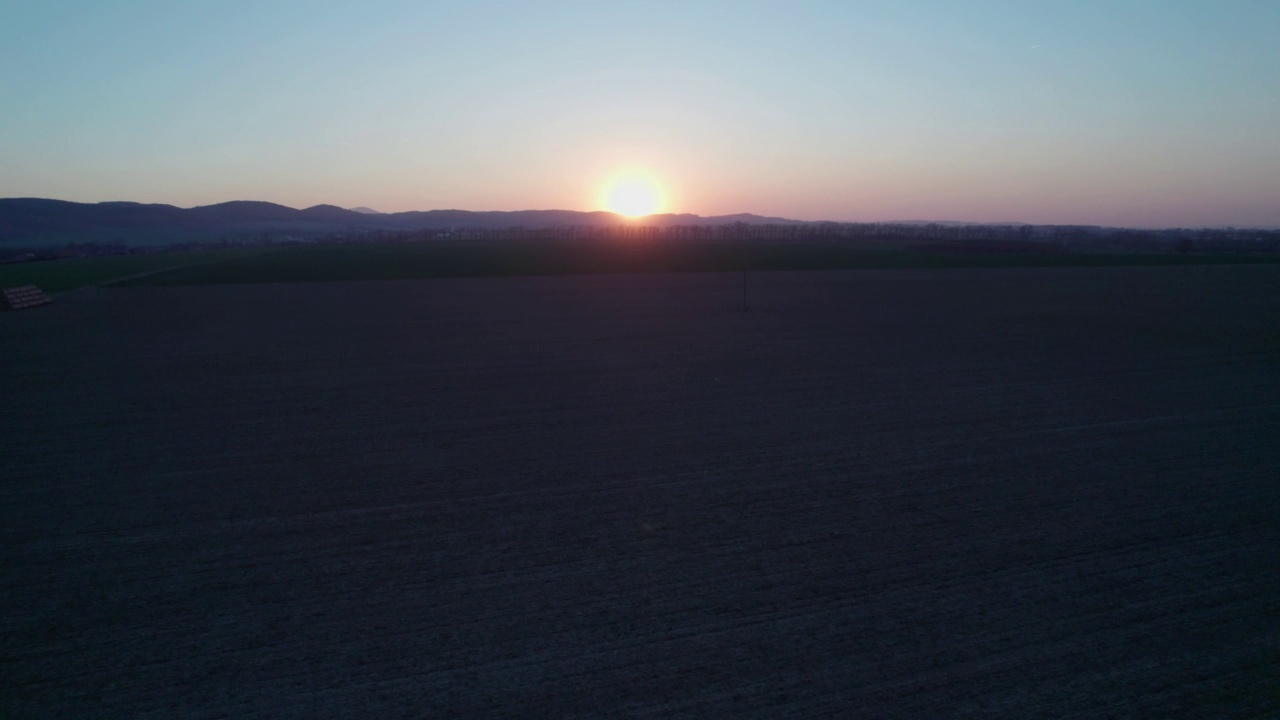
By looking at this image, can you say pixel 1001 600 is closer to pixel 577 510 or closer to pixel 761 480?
pixel 761 480

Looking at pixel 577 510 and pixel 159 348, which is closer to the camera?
pixel 577 510

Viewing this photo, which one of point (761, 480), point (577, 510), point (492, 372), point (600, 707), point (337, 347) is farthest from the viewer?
point (337, 347)

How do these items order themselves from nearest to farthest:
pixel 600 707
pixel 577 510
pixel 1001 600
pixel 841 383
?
pixel 600 707, pixel 1001 600, pixel 577 510, pixel 841 383

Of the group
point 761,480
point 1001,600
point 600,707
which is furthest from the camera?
point 761,480

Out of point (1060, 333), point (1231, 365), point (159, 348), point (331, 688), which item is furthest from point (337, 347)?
point (1231, 365)

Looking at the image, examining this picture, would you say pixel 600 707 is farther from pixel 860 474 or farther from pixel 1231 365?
pixel 1231 365

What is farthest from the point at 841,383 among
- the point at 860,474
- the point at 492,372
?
the point at 492,372
